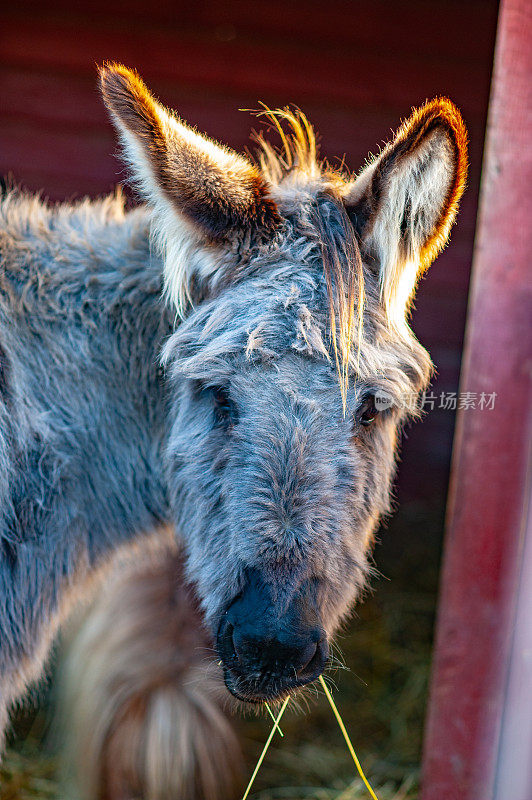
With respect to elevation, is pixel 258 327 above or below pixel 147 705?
above

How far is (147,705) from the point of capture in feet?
10.9

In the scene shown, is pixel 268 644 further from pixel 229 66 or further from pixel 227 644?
pixel 229 66

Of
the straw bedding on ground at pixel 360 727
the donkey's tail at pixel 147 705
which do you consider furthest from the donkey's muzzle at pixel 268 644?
the donkey's tail at pixel 147 705

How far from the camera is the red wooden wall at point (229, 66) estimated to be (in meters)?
4.68

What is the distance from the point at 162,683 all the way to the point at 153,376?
5.93 ft

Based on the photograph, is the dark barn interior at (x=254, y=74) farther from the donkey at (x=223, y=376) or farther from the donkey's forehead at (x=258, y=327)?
the donkey's forehead at (x=258, y=327)

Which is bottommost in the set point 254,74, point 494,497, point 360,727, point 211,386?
point 360,727

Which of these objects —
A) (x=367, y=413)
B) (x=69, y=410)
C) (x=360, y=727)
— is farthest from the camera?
(x=360, y=727)

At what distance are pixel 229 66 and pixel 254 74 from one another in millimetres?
188

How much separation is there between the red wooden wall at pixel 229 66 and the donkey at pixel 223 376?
260cm

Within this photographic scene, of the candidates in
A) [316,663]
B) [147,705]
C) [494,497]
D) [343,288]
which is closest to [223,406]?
[343,288]

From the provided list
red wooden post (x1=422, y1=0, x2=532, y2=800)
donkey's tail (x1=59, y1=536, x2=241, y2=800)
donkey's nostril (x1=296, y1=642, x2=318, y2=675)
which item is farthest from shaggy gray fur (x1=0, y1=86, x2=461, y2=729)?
donkey's tail (x1=59, y1=536, x2=241, y2=800)

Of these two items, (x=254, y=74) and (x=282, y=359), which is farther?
(x=254, y=74)

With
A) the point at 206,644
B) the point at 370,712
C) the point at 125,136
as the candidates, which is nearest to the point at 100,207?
the point at 125,136
